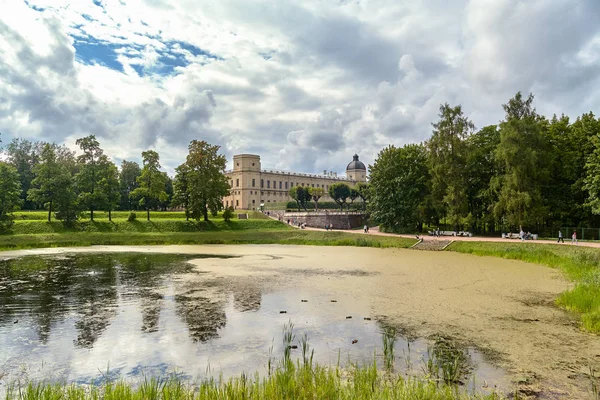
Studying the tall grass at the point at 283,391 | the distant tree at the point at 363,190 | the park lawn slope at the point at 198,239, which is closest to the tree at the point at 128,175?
the park lawn slope at the point at 198,239

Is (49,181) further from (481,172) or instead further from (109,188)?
(481,172)

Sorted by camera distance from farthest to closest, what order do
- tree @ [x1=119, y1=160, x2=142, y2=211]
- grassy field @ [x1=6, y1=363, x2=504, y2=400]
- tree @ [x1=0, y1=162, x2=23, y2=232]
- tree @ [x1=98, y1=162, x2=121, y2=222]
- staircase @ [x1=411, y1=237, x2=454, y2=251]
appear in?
tree @ [x1=119, y1=160, x2=142, y2=211] < tree @ [x1=98, y1=162, x2=121, y2=222] < tree @ [x1=0, y1=162, x2=23, y2=232] < staircase @ [x1=411, y1=237, x2=454, y2=251] < grassy field @ [x1=6, y1=363, x2=504, y2=400]

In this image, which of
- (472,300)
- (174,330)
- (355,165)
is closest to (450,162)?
(472,300)

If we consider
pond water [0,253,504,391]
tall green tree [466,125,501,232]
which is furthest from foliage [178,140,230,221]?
pond water [0,253,504,391]

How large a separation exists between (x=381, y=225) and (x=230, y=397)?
141 ft

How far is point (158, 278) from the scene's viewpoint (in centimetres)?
1797

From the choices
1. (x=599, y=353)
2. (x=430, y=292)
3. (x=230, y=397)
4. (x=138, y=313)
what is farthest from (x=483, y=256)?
(x=230, y=397)

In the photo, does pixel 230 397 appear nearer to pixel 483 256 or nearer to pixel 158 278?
pixel 158 278

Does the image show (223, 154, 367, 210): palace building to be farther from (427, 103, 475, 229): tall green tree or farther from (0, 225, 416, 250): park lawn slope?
(427, 103, 475, 229): tall green tree

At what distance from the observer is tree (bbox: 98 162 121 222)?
48.3 meters

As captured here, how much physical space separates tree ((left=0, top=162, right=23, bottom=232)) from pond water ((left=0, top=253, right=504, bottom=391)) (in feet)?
97.8

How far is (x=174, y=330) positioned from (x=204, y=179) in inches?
1673

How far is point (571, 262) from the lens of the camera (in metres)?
21.0

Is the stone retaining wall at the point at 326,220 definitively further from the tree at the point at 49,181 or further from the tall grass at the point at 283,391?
the tall grass at the point at 283,391
